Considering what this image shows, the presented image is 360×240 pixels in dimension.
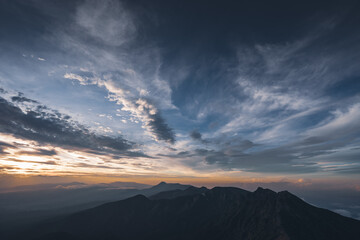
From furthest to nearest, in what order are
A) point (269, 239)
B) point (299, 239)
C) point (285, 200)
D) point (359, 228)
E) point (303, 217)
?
point (285, 200) → point (303, 217) → point (359, 228) → point (269, 239) → point (299, 239)

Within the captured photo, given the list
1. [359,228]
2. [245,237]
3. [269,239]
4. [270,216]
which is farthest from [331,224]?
[245,237]

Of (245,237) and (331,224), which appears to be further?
(245,237)

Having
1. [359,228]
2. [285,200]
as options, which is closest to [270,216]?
[285,200]

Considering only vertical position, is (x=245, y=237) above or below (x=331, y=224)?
below

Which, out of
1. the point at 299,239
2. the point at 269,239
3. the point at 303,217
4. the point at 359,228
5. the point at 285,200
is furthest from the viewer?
the point at 285,200

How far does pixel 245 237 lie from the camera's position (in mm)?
184625

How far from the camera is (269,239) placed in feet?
509

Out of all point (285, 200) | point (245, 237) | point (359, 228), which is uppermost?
point (285, 200)

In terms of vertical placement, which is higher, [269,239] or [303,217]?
[303,217]

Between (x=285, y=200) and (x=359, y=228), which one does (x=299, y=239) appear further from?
(x=359, y=228)

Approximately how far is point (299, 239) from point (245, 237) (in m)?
59.0

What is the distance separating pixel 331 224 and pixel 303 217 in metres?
27.2

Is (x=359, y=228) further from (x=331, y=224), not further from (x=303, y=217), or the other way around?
(x=303, y=217)

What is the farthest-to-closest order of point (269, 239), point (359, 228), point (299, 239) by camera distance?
point (359, 228)
point (269, 239)
point (299, 239)
